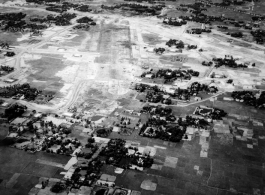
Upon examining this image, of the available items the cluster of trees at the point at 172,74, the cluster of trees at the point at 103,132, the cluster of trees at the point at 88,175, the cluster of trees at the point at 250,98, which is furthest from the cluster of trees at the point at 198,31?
the cluster of trees at the point at 88,175

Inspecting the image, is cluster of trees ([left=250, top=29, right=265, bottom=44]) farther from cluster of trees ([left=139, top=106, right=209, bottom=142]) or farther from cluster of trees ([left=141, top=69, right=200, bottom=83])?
cluster of trees ([left=139, top=106, right=209, bottom=142])

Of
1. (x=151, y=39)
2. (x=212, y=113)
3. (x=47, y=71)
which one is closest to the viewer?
(x=212, y=113)

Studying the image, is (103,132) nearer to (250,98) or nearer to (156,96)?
(156,96)

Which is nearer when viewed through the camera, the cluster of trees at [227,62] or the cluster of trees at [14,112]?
the cluster of trees at [14,112]

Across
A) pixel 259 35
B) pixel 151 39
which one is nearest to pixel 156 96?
pixel 151 39

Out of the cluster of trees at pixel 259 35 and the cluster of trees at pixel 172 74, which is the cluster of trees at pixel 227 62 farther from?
the cluster of trees at pixel 259 35

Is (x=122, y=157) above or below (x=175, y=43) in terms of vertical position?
below
